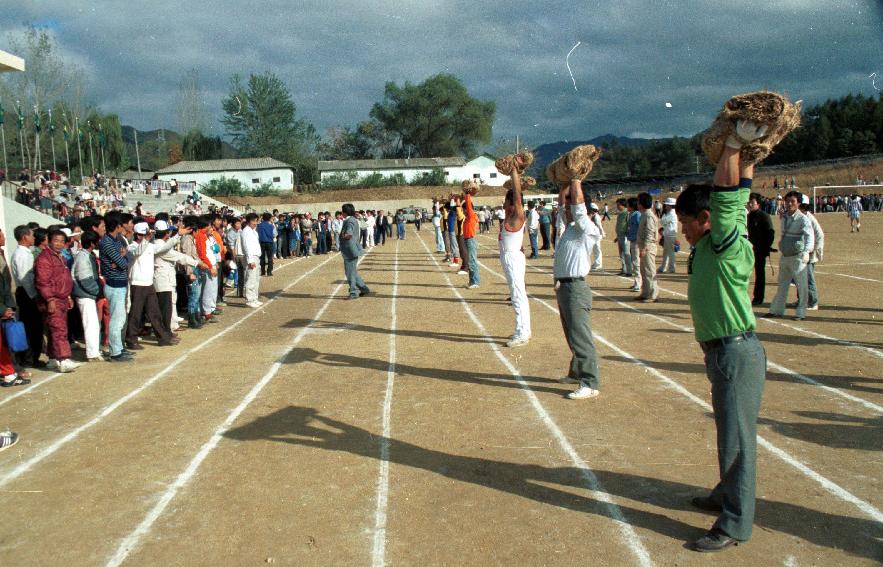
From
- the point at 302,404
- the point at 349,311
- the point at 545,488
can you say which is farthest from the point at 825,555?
the point at 349,311

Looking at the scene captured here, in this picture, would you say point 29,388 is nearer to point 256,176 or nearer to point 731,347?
point 731,347

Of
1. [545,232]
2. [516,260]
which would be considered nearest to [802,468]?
[516,260]

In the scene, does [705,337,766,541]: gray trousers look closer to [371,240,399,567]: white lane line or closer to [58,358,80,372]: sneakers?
[371,240,399,567]: white lane line

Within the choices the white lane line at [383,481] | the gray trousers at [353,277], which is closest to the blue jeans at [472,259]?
the gray trousers at [353,277]

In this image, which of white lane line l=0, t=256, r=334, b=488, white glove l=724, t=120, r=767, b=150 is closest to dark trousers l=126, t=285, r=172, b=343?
white lane line l=0, t=256, r=334, b=488

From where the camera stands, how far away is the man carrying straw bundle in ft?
12.0

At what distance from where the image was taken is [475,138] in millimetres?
111562

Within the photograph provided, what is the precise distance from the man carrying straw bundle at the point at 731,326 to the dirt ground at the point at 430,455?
0.91ft

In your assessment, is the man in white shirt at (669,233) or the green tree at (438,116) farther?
the green tree at (438,116)

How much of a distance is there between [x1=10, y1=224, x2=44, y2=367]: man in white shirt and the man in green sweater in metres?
8.26

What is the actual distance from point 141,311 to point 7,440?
430cm

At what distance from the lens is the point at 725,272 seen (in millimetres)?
3855

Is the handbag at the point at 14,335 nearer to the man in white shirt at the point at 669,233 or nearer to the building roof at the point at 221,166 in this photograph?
the man in white shirt at the point at 669,233

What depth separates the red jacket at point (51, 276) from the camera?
847 cm
